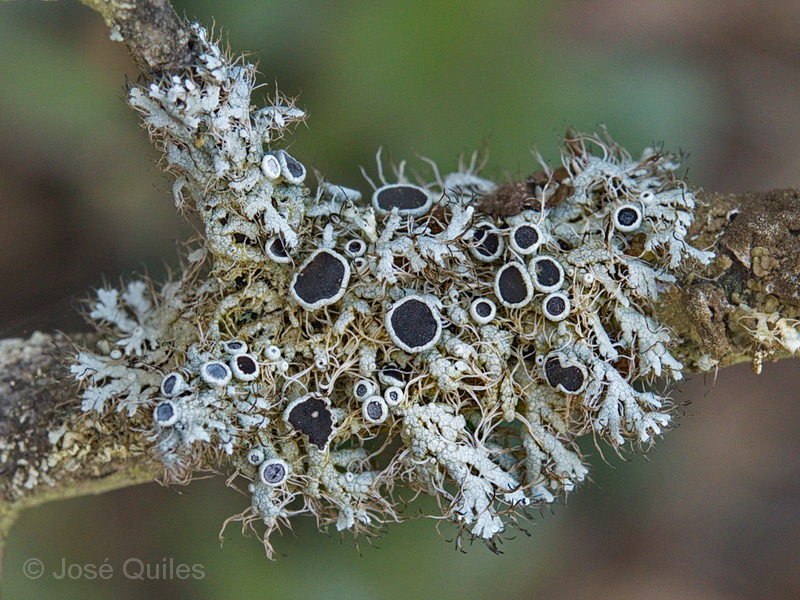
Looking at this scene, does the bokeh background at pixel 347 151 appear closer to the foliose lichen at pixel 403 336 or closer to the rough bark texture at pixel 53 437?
the rough bark texture at pixel 53 437

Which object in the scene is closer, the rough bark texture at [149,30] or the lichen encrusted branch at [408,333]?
the rough bark texture at [149,30]

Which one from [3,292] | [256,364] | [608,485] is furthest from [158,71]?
[608,485]

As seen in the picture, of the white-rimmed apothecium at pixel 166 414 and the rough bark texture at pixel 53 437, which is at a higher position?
the rough bark texture at pixel 53 437

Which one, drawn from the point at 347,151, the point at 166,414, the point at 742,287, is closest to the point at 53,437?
the point at 166,414

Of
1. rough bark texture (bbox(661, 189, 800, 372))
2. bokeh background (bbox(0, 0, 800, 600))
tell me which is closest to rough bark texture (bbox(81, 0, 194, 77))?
bokeh background (bbox(0, 0, 800, 600))

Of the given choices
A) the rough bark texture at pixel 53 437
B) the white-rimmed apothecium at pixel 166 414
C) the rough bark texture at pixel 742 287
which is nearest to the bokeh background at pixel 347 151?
the rough bark texture at pixel 53 437

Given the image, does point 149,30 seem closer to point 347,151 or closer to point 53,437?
point 53,437
